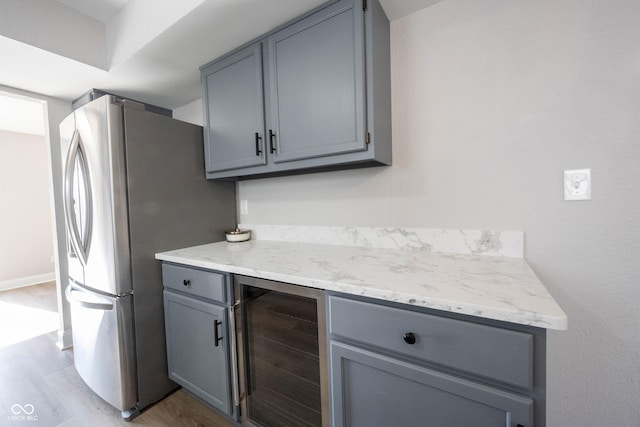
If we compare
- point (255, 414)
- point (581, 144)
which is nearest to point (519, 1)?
point (581, 144)

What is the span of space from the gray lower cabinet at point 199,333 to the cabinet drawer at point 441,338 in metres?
0.66

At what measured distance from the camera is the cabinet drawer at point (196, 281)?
1268mm

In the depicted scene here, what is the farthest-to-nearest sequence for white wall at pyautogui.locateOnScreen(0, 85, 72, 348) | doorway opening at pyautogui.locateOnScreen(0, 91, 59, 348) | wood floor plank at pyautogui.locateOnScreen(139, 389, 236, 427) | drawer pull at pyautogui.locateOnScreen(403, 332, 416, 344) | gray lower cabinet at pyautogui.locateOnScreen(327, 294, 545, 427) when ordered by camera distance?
1. doorway opening at pyautogui.locateOnScreen(0, 91, 59, 348)
2. white wall at pyautogui.locateOnScreen(0, 85, 72, 348)
3. wood floor plank at pyautogui.locateOnScreen(139, 389, 236, 427)
4. drawer pull at pyautogui.locateOnScreen(403, 332, 416, 344)
5. gray lower cabinet at pyautogui.locateOnScreen(327, 294, 545, 427)

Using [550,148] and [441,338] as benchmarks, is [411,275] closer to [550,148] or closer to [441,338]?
[441,338]

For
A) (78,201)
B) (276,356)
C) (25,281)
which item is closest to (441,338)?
(276,356)

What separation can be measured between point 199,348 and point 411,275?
118cm

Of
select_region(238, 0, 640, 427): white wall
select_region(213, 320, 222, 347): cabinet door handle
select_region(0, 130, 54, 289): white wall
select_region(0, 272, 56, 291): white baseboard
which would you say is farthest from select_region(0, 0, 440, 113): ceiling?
select_region(0, 272, 56, 291): white baseboard

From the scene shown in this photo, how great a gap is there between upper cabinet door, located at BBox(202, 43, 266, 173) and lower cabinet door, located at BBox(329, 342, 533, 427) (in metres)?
1.14

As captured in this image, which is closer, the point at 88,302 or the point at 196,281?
the point at 196,281

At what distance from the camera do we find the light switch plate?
1.01 metres

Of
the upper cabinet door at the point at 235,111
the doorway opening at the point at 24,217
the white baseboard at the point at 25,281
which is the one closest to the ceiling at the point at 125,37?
the upper cabinet door at the point at 235,111

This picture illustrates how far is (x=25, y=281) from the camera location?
388 cm

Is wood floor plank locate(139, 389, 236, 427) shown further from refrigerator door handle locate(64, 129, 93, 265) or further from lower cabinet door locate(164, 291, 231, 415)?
refrigerator door handle locate(64, 129, 93, 265)

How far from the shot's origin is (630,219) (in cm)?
95
